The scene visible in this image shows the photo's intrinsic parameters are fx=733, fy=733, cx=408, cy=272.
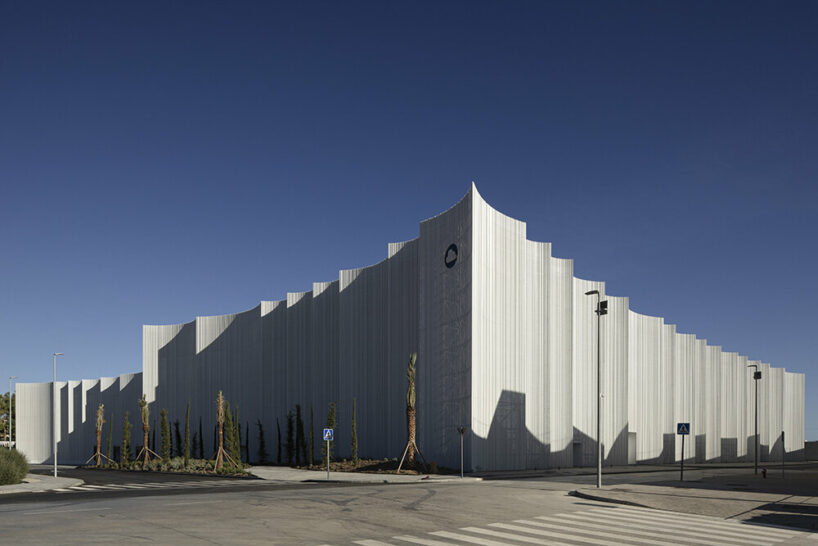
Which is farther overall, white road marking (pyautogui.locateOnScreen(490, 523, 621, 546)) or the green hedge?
the green hedge

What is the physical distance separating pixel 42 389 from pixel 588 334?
67477 mm

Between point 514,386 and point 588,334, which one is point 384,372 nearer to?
point 514,386

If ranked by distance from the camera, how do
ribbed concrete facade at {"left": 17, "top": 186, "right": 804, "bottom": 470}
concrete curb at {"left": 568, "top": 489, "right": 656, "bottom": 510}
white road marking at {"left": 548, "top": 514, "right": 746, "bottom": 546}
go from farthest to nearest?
ribbed concrete facade at {"left": 17, "top": 186, "right": 804, "bottom": 470} → concrete curb at {"left": 568, "top": 489, "right": 656, "bottom": 510} → white road marking at {"left": 548, "top": 514, "right": 746, "bottom": 546}

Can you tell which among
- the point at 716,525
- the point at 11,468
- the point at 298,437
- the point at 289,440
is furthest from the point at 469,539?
the point at 289,440

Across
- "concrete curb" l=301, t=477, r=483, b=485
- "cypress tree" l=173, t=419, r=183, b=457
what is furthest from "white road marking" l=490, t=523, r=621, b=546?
"cypress tree" l=173, t=419, r=183, b=457

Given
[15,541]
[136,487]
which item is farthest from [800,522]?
[136,487]

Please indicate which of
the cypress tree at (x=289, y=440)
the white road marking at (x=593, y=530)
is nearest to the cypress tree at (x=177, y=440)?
the cypress tree at (x=289, y=440)

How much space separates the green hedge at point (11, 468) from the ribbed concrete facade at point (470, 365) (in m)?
22.6

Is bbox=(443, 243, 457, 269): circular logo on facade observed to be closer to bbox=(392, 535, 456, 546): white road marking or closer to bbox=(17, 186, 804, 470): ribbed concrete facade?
bbox=(17, 186, 804, 470): ribbed concrete facade

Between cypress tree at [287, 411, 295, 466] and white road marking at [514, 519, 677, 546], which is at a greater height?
white road marking at [514, 519, 677, 546]

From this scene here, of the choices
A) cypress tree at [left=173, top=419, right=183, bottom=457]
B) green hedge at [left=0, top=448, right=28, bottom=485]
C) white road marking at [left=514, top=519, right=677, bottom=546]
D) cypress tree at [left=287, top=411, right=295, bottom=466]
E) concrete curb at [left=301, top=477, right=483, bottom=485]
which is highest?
white road marking at [left=514, top=519, right=677, bottom=546]

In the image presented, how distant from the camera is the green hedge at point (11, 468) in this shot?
1298 inches

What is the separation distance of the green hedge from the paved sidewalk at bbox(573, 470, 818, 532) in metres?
25.1

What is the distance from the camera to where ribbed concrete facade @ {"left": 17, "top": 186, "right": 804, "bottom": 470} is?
44688 millimetres
